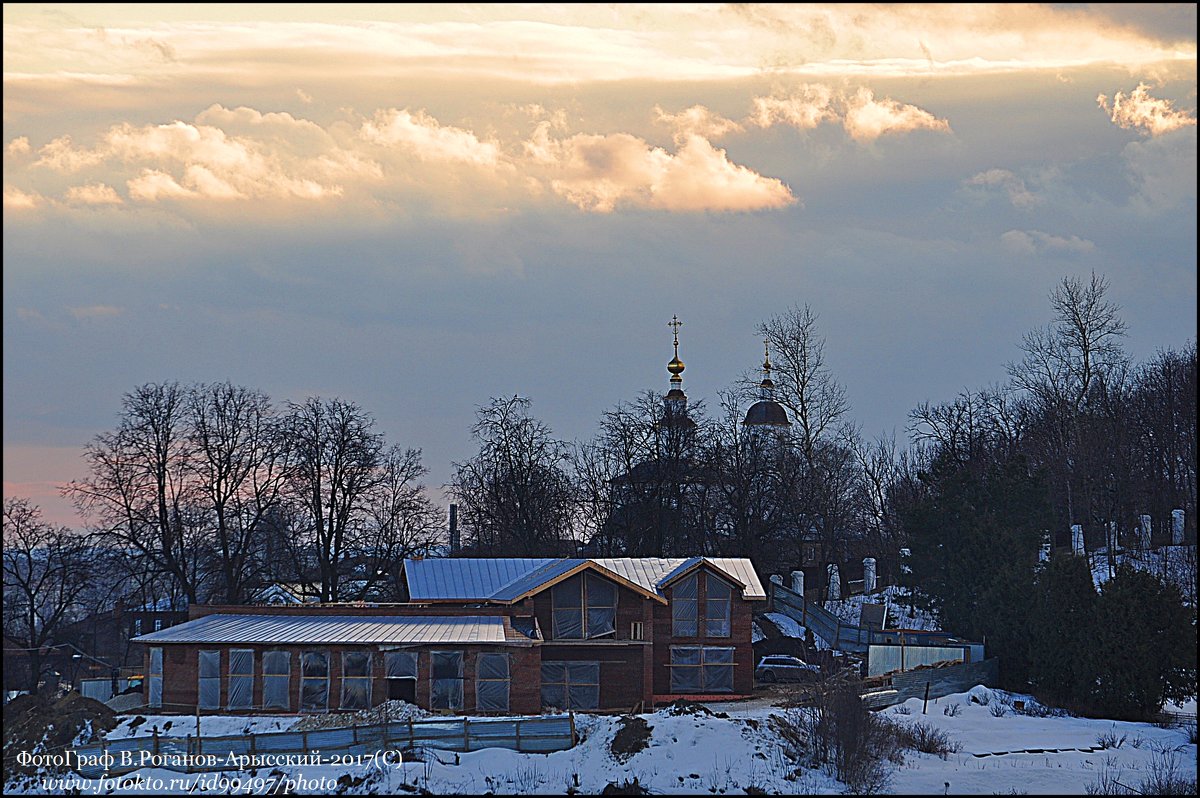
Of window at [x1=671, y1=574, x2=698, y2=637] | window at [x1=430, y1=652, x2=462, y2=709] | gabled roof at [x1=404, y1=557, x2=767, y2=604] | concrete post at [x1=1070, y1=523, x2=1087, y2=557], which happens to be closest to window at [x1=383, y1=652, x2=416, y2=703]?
window at [x1=430, y1=652, x2=462, y2=709]

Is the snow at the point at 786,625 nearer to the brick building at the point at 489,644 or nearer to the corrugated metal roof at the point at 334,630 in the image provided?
the brick building at the point at 489,644

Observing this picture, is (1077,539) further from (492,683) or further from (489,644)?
(489,644)

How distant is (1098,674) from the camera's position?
32844mm

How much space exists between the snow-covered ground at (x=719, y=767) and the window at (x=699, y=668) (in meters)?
10.1

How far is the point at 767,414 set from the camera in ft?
273

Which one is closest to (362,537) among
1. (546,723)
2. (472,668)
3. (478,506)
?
(478,506)

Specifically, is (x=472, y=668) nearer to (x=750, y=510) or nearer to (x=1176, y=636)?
(x=1176, y=636)

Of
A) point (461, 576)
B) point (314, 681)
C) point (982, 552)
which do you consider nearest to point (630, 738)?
point (314, 681)

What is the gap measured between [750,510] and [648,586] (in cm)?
2166

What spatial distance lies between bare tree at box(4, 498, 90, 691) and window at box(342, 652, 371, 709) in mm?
18224

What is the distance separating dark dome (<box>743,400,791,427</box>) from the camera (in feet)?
268

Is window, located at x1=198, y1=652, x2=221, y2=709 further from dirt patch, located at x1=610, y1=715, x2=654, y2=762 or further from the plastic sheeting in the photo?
dirt patch, located at x1=610, y1=715, x2=654, y2=762

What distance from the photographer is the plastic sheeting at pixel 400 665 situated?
32812 millimetres

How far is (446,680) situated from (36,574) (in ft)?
77.4
